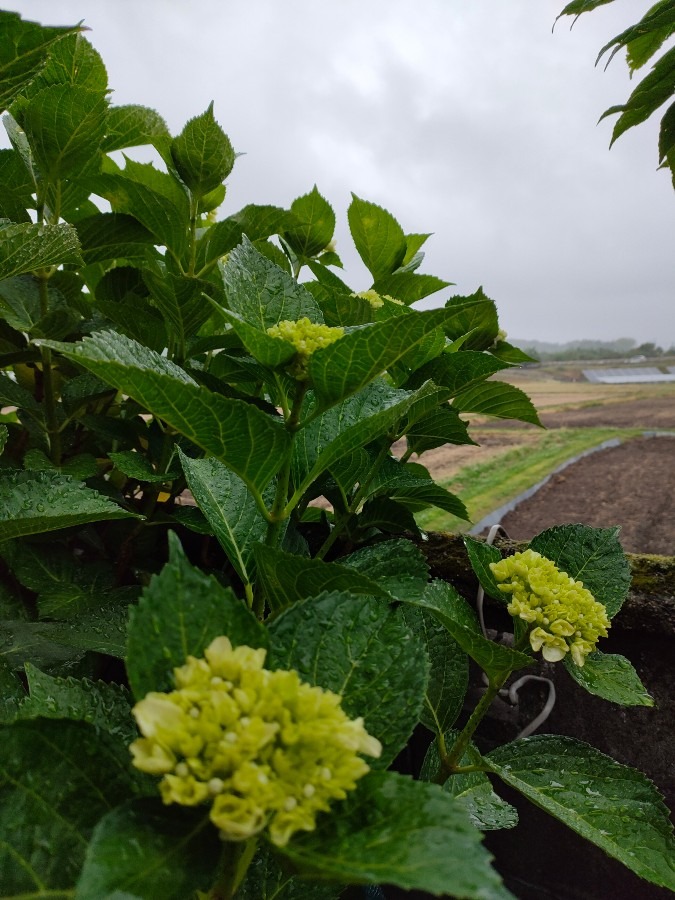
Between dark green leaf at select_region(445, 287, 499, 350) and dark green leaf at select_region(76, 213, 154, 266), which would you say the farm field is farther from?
dark green leaf at select_region(76, 213, 154, 266)

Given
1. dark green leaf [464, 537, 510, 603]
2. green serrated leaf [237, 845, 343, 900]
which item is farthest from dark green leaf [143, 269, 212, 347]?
green serrated leaf [237, 845, 343, 900]

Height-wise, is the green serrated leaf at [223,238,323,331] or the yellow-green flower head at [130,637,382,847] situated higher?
the green serrated leaf at [223,238,323,331]

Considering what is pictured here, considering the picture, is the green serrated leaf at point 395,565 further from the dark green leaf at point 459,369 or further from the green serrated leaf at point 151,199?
the green serrated leaf at point 151,199

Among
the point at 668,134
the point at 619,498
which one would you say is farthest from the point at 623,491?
the point at 668,134

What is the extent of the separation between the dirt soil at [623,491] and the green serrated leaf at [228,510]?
1.79 ft

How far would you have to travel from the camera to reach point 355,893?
1.92ft

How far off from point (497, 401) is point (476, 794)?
393 millimetres

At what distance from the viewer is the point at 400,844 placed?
227 mm

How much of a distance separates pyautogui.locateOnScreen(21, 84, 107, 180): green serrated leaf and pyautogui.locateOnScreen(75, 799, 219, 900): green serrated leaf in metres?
0.61

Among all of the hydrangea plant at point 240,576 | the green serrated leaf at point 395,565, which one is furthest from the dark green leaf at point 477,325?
the green serrated leaf at point 395,565

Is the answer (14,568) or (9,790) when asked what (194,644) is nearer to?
(9,790)

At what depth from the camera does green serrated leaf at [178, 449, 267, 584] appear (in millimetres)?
459

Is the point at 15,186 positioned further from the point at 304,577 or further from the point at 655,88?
the point at 655,88

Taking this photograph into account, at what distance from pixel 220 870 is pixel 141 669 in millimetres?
117
